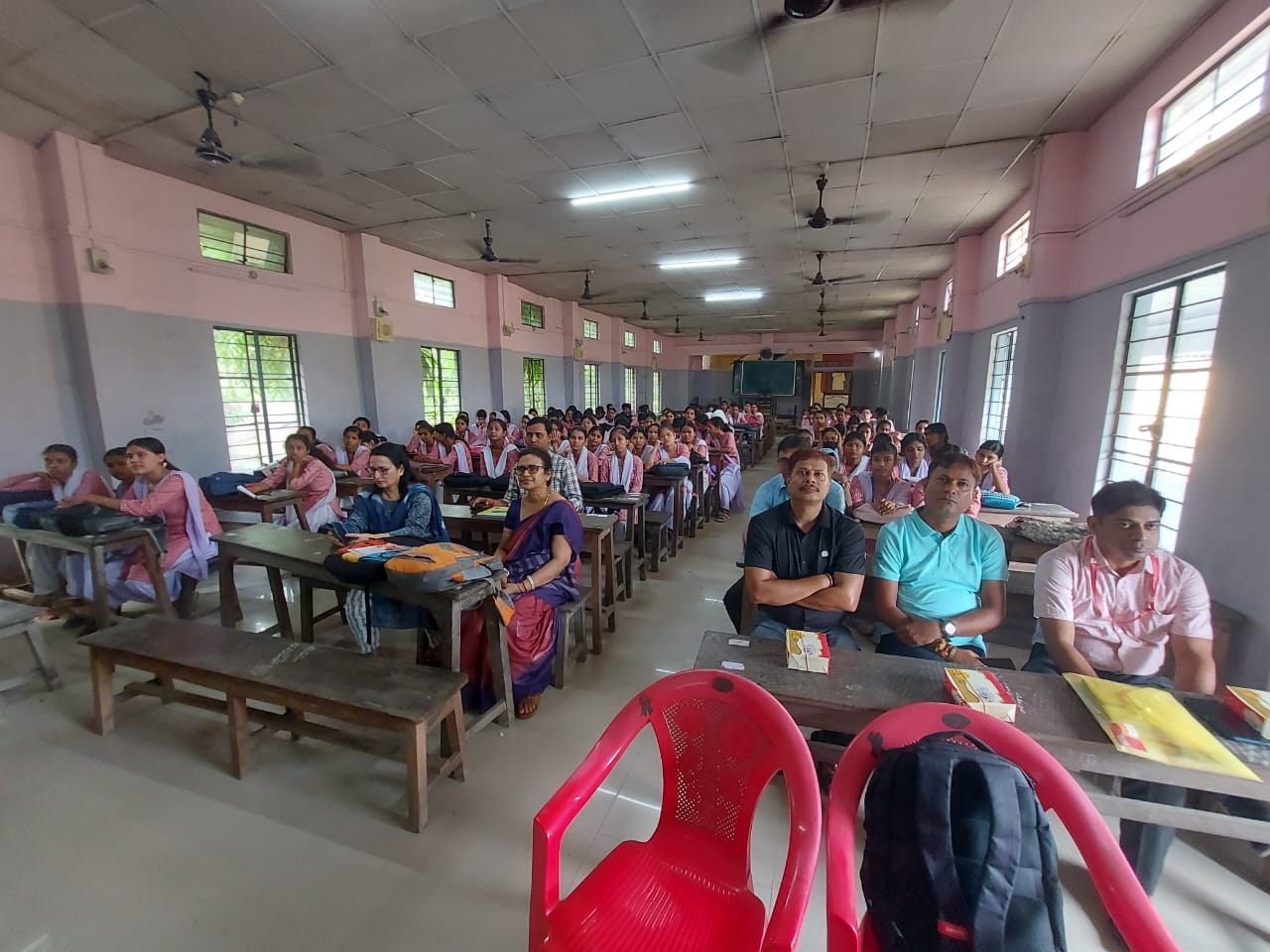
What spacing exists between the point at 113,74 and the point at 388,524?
150 inches

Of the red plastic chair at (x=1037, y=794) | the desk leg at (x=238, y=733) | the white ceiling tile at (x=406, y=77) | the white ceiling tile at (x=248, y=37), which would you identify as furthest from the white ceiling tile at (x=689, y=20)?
the desk leg at (x=238, y=733)

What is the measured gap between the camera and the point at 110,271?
15.2 ft

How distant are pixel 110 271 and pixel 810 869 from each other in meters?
6.91

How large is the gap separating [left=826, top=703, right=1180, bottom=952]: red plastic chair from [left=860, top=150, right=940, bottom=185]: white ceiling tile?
5.40m

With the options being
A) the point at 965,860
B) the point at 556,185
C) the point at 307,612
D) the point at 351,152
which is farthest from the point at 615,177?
the point at 965,860

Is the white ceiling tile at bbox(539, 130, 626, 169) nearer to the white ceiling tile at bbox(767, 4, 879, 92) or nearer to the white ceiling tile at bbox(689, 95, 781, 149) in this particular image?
the white ceiling tile at bbox(689, 95, 781, 149)

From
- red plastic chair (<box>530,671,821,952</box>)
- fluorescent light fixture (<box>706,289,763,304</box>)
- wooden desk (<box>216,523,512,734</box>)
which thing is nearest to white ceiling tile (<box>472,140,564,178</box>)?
wooden desk (<box>216,523,512,734</box>)

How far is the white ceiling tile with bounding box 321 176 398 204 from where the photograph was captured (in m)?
5.29

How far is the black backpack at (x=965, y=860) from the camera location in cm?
91

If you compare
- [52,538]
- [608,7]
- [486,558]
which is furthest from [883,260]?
[52,538]

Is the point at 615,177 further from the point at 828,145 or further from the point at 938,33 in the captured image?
the point at 938,33

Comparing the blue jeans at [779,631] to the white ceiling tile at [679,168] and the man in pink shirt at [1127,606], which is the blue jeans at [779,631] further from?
the white ceiling tile at [679,168]

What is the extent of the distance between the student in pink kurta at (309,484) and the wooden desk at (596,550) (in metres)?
1.61

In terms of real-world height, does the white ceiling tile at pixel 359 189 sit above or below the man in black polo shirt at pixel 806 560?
above
